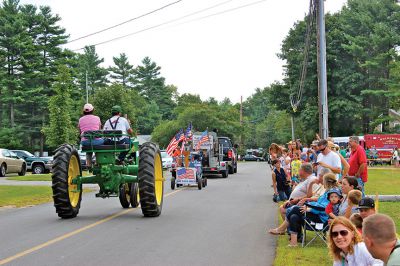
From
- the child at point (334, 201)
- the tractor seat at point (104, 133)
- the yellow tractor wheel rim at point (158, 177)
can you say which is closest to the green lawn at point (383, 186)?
the child at point (334, 201)

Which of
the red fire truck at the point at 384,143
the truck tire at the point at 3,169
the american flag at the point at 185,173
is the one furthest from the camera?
the red fire truck at the point at 384,143

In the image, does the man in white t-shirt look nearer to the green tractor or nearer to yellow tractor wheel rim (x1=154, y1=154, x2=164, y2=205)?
the green tractor

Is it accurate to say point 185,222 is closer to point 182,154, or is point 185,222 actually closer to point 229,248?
point 229,248

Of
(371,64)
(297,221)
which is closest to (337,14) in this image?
(371,64)

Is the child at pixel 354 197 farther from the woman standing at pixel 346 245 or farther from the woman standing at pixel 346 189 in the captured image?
the woman standing at pixel 346 245

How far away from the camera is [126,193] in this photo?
14.8 meters

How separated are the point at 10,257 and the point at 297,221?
183 inches

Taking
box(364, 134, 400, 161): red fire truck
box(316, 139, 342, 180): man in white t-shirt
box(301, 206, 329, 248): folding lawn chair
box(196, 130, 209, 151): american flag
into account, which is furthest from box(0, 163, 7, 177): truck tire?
box(364, 134, 400, 161): red fire truck

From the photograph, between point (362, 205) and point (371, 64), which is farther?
Result: point (371, 64)

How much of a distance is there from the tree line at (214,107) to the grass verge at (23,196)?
1111 inches

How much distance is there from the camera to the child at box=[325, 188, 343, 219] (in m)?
8.87

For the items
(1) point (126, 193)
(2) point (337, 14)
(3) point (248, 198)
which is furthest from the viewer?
(2) point (337, 14)

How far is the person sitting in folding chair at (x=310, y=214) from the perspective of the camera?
9.20 m

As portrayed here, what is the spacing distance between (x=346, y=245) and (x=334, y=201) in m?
3.66
